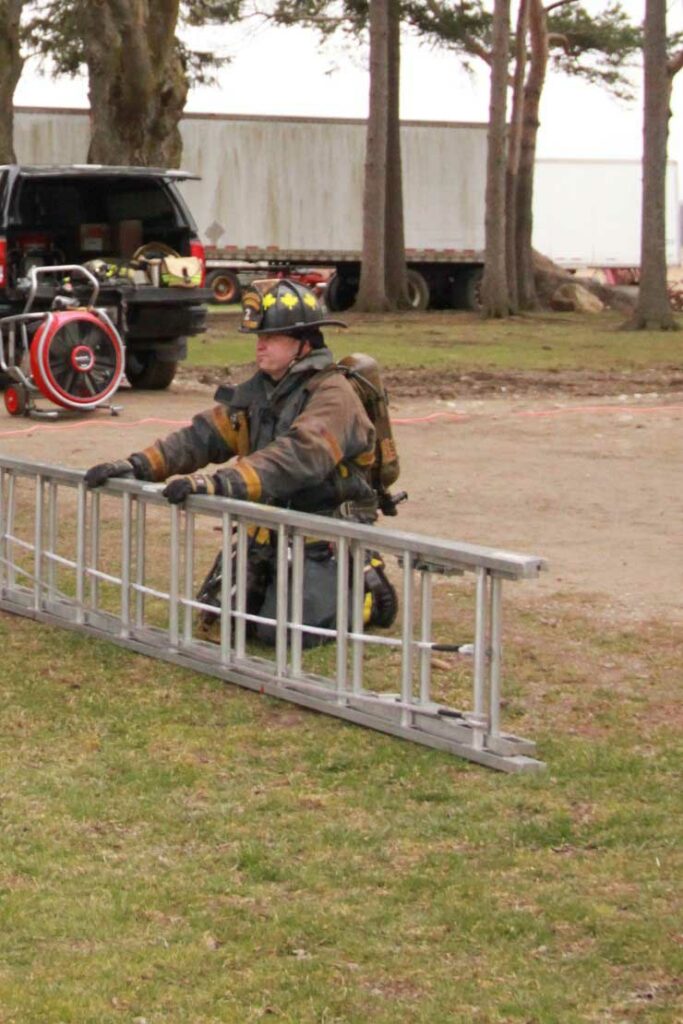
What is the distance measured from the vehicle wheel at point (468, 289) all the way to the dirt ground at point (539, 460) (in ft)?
66.7

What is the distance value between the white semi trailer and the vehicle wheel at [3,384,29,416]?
67.0 ft

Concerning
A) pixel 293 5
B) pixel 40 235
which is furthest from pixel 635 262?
pixel 40 235

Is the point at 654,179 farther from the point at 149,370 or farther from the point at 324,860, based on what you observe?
the point at 324,860

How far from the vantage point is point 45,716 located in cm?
600

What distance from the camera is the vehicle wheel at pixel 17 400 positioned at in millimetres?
14047

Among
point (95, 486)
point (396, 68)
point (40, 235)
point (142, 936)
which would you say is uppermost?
point (396, 68)

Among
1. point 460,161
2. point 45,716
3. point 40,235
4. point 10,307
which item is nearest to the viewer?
point 45,716

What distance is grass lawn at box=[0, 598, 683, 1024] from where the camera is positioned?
12.7ft

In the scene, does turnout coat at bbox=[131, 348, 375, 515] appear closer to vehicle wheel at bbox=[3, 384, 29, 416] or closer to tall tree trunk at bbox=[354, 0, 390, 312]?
vehicle wheel at bbox=[3, 384, 29, 416]

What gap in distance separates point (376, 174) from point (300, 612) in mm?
28306

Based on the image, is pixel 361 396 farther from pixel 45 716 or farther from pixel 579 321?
pixel 579 321

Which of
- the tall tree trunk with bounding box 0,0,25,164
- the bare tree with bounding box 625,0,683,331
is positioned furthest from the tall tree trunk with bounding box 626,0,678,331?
the tall tree trunk with bounding box 0,0,25,164

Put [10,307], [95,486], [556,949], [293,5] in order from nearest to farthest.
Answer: [556,949] → [95,486] → [10,307] → [293,5]

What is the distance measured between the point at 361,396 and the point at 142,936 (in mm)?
3290
